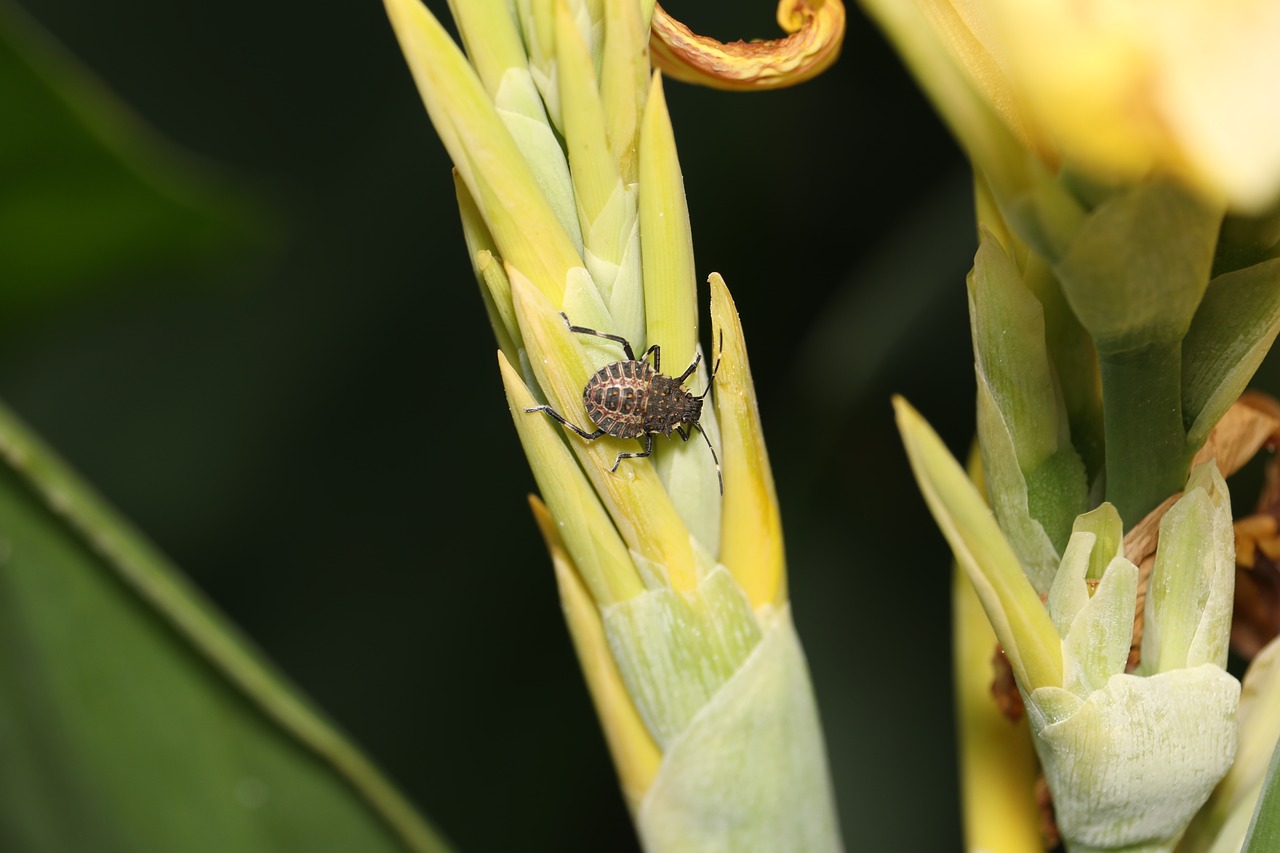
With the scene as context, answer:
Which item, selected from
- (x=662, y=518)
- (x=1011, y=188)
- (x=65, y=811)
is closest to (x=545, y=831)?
(x=65, y=811)

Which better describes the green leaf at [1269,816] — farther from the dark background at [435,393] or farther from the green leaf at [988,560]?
the dark background at [435,393]

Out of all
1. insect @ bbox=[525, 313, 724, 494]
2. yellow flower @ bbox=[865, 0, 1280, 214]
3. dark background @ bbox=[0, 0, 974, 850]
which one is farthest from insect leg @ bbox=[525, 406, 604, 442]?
dark background @ bbox=[0, 0, 974, 850]

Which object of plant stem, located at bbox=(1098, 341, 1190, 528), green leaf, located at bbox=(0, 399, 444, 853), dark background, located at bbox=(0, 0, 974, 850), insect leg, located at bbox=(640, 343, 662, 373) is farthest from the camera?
dark background, located at bbox=(0, 0, 974, 850)

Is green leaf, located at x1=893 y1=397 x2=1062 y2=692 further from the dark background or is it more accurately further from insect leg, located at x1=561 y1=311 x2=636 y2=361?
the dark background

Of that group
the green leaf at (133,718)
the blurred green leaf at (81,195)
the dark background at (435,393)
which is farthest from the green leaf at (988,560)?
the blurred green leaf at (81,195)

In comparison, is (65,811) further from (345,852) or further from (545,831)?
(545,831)
